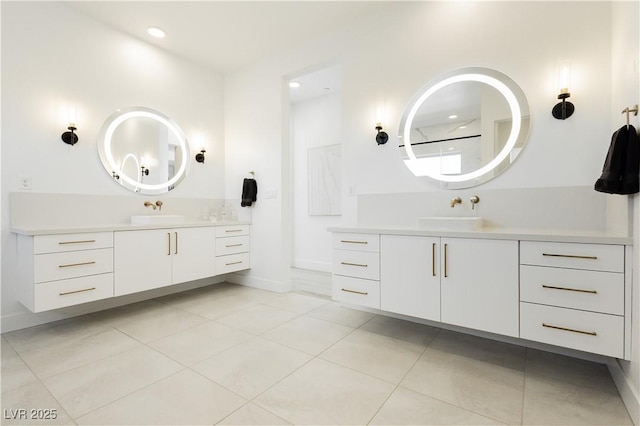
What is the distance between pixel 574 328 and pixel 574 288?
0.21 m

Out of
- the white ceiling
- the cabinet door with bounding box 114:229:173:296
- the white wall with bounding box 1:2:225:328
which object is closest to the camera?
A: the white wall with bounding box 1:2:225:328

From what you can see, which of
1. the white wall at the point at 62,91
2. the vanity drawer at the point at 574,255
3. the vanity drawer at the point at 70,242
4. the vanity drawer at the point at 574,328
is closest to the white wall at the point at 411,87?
the vanity drawer at the point at 574,255

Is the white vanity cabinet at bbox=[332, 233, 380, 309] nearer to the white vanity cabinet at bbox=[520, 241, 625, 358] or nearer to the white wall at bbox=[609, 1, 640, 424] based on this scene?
the white vanity cabinet at bbox=[520, 241, 625, 358]

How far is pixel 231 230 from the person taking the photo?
360 centimetres

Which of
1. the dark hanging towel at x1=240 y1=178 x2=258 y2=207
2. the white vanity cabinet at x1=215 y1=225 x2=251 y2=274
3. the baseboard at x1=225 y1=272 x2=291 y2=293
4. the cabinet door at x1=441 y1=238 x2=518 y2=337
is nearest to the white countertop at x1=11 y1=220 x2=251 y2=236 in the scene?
the white vanity cabinet at x1=215 y1=225 x2=251 y2=274

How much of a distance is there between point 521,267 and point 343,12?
2.64 meters

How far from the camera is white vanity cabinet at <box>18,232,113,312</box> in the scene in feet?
7.23

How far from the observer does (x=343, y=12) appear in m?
2.87

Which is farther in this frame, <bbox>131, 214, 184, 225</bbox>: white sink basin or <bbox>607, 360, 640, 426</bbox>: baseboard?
<bbox>131, 214, 184, 225</bbox>: white sink basin

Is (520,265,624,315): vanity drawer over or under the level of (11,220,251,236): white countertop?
under

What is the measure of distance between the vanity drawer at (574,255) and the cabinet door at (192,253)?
288 centimetres

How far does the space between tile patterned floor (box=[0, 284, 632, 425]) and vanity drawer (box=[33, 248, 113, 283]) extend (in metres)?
0.48

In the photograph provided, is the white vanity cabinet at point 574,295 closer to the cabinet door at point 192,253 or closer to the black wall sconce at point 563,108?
the black wall sconce at point 563,108

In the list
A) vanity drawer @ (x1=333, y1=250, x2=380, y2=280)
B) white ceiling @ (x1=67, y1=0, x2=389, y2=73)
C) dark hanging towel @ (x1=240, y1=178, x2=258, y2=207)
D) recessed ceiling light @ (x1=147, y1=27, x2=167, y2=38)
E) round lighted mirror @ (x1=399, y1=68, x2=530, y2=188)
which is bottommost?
vanity drawer @ (x1=333, y1=250, x2=380, y2=280)
